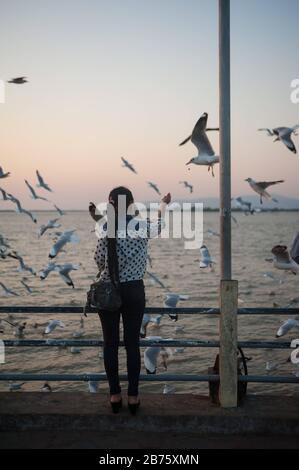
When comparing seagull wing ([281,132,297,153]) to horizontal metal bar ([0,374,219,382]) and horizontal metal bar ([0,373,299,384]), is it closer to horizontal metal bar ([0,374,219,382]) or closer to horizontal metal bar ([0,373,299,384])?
horizontal metal bar ([0,373,299,384])

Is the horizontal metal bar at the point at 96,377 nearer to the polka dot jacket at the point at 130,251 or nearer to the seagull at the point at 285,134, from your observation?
the polka dot jacket at the point at 130,251

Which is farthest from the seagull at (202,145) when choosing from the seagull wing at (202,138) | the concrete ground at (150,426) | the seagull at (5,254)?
the seagull at (5,254)

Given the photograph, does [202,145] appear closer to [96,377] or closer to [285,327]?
[96,377]

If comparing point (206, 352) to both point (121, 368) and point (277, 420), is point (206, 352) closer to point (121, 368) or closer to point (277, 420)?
point (121, 368)

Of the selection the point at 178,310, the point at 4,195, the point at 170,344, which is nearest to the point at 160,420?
the point at 170,344

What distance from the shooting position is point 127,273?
4.19 meters

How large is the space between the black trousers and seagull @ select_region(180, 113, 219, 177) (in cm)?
203

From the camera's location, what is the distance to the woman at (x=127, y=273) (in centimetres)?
417

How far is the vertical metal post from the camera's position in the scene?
452 cm

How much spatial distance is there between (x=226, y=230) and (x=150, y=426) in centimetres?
165

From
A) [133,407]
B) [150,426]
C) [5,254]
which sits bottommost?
[150,426]

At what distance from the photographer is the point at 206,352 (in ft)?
38.3

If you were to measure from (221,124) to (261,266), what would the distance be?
1113 inches
